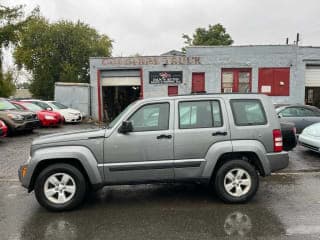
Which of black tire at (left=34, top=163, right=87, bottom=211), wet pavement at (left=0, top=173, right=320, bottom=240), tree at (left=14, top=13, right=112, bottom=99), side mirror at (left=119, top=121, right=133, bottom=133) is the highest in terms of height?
tree at (left=14, top=13, right=112, bottom=99)

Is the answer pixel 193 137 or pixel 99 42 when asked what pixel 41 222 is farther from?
pixel 99 42

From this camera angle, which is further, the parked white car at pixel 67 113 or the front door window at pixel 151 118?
the parked white car at pixel 67 113

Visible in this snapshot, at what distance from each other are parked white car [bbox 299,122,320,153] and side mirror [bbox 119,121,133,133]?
5703 mm

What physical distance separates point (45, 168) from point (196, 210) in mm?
2473

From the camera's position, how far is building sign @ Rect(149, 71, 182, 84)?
21.7m

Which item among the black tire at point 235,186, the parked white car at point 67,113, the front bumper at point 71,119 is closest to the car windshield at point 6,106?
the parked white car at point 67,113

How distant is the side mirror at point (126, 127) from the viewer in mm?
5170

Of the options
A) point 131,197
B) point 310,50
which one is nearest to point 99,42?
point 310,50

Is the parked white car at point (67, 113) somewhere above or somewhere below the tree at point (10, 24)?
below

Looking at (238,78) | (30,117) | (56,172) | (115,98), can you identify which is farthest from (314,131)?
(115,98)

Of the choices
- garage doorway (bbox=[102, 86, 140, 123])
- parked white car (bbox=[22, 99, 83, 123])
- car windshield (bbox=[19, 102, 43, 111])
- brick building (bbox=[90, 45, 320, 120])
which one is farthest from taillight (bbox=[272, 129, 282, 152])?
garage doorway (bbox=[102, 86, 140, 123])

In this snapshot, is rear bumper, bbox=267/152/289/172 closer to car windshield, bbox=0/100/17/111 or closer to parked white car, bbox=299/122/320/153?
parked white car, bbox=299/122/320/153

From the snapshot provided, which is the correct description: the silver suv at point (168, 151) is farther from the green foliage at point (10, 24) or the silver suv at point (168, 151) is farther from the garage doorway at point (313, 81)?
the green foliage at point (10, 24)

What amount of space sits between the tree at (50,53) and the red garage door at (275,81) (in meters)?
18.4
